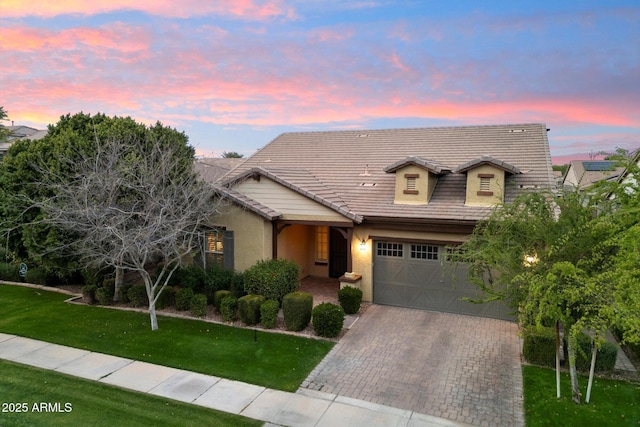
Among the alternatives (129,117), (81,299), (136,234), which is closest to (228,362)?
(136,234)

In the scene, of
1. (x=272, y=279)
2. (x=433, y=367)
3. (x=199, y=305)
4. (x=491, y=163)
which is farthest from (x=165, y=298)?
(x=491, y=163)

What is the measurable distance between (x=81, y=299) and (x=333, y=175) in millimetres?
10818

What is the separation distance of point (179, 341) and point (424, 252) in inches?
322

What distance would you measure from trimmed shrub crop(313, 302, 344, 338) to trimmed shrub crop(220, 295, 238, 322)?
2.71 meters

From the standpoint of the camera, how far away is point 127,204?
12820 mm

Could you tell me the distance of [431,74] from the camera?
18.0 meters

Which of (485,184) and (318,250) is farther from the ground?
(485,184)

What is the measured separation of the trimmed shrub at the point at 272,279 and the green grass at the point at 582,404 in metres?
7.11

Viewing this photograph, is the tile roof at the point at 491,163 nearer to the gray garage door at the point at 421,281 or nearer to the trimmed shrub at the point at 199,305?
the gray garage door at the point at 421,281

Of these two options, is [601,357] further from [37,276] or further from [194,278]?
[37,276]

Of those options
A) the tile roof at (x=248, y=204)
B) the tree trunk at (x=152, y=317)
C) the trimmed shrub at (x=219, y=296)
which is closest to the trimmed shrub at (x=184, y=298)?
the trimmed shrub at (x=219, y=296)

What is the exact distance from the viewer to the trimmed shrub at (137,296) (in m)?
13.6

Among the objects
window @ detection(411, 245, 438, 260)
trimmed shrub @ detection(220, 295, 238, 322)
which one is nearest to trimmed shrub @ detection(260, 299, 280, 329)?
trimmed shrub @ detection(220, 295, 238, 322)

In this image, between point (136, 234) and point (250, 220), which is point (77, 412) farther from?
point (250, 220)
